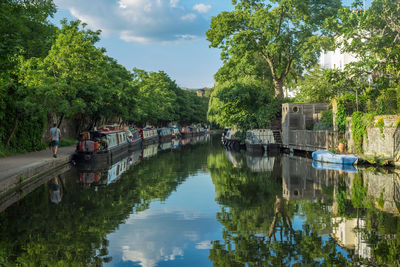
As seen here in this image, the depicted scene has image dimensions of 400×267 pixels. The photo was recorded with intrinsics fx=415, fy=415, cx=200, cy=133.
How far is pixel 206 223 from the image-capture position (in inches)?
383

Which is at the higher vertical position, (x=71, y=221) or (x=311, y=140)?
(x=311, y=140)

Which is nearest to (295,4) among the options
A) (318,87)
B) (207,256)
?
(318,87)

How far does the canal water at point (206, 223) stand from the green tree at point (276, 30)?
21825mm

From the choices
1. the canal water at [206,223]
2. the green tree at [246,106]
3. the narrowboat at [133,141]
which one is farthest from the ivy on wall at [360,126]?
the narrowboat at [133,141]

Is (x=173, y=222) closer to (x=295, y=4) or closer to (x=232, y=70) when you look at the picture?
(x=295, y=4)

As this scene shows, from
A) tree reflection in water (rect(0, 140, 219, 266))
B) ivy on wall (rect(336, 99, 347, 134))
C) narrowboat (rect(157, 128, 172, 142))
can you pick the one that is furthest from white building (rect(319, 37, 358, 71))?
tree reflection in water (rect(0, 140, 219, 266))

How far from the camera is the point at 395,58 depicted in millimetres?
21422

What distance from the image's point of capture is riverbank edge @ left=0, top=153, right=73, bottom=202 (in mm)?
12719

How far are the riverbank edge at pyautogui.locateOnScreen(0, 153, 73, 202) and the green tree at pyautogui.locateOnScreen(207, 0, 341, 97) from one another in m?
22.4

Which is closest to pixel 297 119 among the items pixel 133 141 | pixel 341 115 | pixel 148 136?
pixel 341 115

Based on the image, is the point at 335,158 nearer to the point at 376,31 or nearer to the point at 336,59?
the point at 376,31

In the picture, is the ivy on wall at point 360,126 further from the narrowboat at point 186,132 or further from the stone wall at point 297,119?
the narrowboat at point 186,132

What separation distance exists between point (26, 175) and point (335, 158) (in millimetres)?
15613

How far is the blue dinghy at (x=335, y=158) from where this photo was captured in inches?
851
